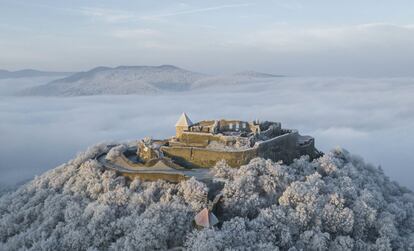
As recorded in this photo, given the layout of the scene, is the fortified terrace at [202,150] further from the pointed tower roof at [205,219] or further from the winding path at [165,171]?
the pointed tower roof at [205,219]

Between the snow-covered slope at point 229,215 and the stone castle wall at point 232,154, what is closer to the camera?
Result: the snow-covered slope at point 229,215

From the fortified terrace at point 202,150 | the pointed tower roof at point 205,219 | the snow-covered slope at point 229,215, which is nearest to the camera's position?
the pointed tower roof at point 205,219

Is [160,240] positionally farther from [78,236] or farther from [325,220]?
[325,220]

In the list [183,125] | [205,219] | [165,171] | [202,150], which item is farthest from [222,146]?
[205,219]

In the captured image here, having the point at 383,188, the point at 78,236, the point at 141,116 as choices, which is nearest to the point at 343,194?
the point at 383,188

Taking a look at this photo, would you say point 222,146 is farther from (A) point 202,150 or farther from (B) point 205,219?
(B) point 205,219

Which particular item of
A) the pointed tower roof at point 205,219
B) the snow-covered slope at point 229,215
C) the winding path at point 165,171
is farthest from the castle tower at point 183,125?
the pointed tower roof at point 205,219

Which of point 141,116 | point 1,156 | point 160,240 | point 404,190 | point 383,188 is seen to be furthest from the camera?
point 141,116
